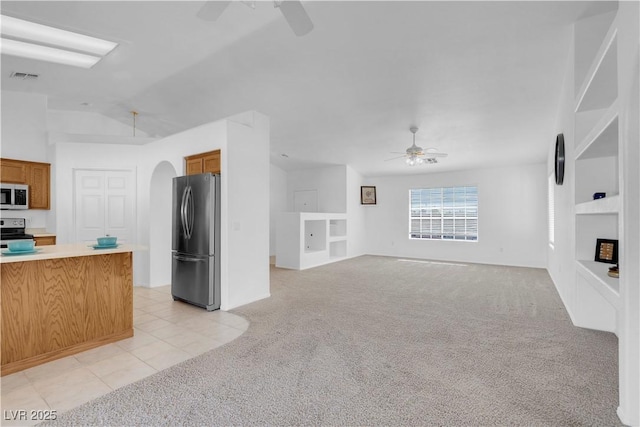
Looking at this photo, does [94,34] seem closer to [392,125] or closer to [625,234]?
[392,125]

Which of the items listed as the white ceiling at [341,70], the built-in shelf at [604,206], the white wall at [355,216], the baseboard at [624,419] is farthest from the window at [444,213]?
the baseboard at [624,419]

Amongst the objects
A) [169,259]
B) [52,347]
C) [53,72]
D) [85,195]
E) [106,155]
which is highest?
[53,72]

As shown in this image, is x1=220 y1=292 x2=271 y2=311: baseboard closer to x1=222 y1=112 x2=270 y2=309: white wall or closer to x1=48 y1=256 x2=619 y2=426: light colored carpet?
x1=222 y1=112 x2=270 y2=309: white wall

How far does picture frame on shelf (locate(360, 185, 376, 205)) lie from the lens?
374 inches

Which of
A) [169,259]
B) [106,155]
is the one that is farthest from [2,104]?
[169,259]

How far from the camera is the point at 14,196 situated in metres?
4.93

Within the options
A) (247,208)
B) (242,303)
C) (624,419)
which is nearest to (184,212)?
(247,208)

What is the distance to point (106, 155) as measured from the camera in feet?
16.9

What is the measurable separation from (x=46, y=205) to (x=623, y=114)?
7.18 meters

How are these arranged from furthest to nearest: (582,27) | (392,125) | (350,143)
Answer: (350,143)
(392,125)
(582,27)

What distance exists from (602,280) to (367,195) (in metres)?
7.19

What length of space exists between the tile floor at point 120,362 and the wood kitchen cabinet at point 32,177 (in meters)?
3.05

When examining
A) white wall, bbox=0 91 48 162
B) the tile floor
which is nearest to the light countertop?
the tile floor

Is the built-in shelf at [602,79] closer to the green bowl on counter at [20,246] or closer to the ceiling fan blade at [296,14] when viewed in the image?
the ceiling fan blade at [296,14]
